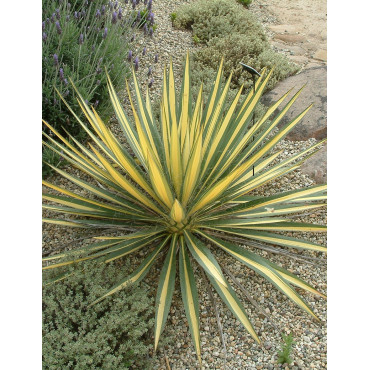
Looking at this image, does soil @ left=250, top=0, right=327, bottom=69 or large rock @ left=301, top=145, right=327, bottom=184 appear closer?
large rock @ left=301, top=145, right=327, bottom=184

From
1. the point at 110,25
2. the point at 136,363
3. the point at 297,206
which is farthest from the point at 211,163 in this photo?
the point at 110,25

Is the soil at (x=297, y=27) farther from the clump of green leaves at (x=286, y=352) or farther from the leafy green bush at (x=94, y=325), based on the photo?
the leafy green bush at (x=94, y=325)

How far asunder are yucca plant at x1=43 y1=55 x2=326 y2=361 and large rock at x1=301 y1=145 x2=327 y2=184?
1.41 ft

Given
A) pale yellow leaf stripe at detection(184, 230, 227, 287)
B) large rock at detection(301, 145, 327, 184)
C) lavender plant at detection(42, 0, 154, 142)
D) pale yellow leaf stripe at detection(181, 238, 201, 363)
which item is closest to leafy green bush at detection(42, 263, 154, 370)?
pale yellow leaf stripe at detection(181, 238, 201, 363)

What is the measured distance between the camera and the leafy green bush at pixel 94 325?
2018 mm

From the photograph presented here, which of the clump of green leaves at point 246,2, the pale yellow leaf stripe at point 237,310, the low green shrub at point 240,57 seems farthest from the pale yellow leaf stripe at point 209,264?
the clump of green leaves at point 246,2

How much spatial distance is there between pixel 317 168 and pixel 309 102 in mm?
699

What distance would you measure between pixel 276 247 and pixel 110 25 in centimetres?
231

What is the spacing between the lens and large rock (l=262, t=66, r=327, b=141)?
351cm

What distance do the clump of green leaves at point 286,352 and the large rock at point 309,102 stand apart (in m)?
1.77

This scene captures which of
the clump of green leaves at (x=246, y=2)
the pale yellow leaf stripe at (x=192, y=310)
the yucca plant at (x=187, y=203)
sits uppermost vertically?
the clump of green leaves at (x=246, y=2)

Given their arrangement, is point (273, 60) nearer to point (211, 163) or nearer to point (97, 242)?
point (211, 163)

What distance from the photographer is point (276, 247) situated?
8.87 ft

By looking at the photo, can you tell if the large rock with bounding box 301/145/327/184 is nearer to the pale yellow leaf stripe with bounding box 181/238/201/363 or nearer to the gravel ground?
the gravel ground
